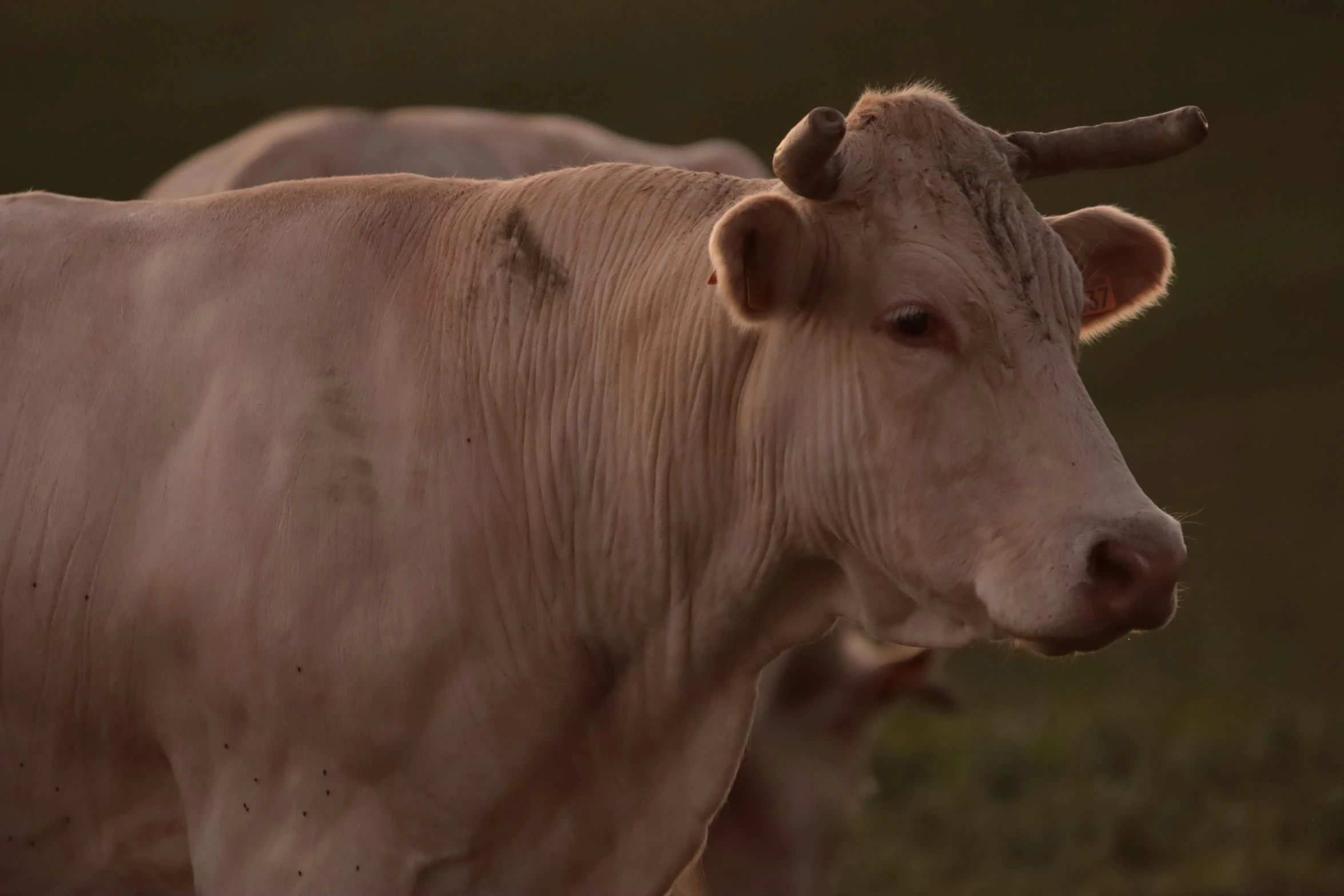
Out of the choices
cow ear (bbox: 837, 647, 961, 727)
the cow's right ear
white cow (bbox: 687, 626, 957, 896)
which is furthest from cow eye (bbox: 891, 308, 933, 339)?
cow ear (bbox: 837, 647, 961, 727)

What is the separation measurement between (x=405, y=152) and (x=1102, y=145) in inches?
172

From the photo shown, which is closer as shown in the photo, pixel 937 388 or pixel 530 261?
pixel 937 388

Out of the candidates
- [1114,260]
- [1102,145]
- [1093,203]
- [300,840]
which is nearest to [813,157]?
[1102,145]

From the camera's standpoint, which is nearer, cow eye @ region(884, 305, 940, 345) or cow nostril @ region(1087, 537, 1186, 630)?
cow nostril @ region(1087, 537, 1186, 630)

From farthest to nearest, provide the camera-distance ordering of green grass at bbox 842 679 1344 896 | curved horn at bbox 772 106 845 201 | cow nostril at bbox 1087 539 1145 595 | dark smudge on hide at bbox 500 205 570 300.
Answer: green grass at bbox 842 679 1344 896 < dark smudge on hide at bbox 500 205 570 300 < curved horn at bbox 772 106 845 201 < cow nostril at bbox 1087 539 1145 595

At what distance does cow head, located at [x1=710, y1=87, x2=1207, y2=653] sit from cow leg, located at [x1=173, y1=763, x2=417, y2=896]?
1131 mm

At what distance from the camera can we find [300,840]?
11.9 ft

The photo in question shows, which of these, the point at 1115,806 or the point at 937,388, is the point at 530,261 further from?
the point at 1115,806

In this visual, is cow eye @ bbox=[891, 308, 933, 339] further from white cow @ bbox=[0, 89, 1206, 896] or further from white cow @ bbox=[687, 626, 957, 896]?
white cow @ bbox=[687, 626, 957, 896]

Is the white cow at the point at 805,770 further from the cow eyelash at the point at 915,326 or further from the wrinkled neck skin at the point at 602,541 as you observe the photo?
the cow eyelash at the point at 915,326

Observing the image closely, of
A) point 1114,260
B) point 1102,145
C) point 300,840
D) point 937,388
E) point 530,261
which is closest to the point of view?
point 937,388

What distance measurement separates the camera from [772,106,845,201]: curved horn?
11.0ft

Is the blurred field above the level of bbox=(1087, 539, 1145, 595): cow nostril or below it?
below

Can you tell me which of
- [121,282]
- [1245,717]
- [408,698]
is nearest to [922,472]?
[408,698]
